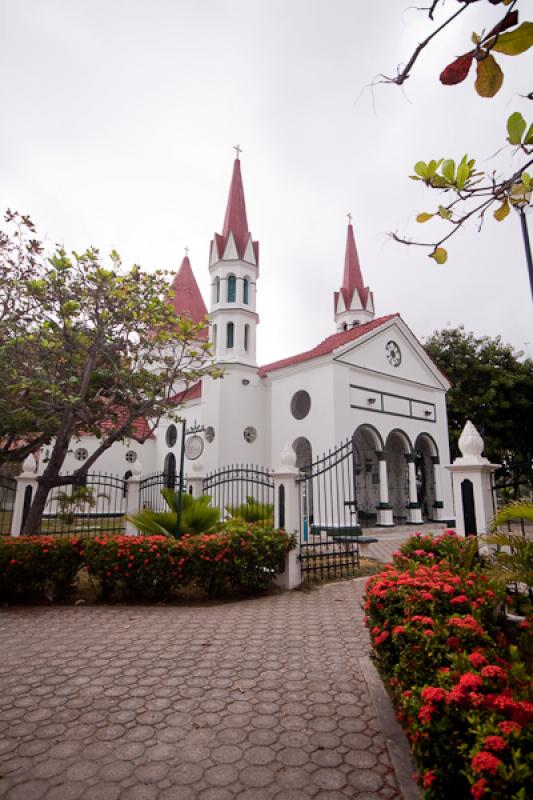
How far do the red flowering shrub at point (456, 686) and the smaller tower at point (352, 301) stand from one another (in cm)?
2530

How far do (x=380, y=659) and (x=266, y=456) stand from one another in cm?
1568

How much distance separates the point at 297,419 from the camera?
17969 mm

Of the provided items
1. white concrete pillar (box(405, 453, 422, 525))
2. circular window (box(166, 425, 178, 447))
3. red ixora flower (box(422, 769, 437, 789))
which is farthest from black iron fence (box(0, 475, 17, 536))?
white concrete pillar (box(405, 453, 422, 525))

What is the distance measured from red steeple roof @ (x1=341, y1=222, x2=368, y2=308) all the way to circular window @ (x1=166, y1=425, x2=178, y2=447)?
13.1 metres

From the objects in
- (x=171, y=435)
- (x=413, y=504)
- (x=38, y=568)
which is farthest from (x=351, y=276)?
(x=38, y=568)

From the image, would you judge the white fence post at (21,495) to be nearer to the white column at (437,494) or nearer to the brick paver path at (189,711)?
the brick paver path at (189,711)

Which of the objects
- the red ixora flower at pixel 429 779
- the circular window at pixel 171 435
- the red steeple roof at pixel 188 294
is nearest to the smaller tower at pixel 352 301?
the red steeple roof at pixel 188 294

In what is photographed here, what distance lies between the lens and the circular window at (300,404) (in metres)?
17.9

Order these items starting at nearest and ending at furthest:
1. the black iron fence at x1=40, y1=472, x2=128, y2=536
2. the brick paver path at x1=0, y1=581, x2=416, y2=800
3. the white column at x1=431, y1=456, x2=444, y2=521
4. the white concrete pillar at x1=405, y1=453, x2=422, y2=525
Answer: the brick paver path at x1=0, y1=581, x2=416, y2=800
the black iron fence at x1=40, y1=472, x2=128, y2=536
the white concrete pillar at x1=405, y1=453, x2=422, y2=525
the white column at x1=431, y1=456, x2=444, y2=521

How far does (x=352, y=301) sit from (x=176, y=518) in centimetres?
2229

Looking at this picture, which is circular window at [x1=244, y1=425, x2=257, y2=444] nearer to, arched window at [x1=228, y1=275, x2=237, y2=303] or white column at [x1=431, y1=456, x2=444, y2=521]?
arched window at [x1=228, y1=275, x2=237, y2=303]

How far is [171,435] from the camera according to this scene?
22.9 meters

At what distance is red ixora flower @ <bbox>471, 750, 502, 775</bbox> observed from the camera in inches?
64.5

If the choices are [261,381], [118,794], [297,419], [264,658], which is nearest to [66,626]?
[264,658]
